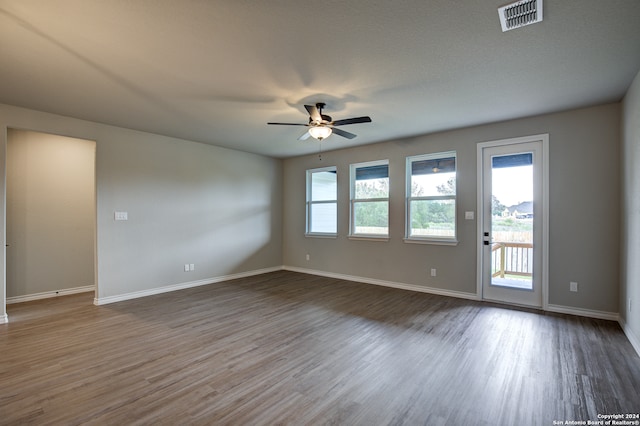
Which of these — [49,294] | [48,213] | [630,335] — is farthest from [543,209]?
[49,294]

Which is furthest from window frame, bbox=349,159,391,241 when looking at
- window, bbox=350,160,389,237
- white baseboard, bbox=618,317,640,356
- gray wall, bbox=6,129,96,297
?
gray wall, bbox=6,129,96,297

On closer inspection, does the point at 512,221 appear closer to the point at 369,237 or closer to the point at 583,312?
the point at 583,312

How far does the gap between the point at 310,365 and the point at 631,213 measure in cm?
364

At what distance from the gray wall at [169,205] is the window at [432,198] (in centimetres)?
325

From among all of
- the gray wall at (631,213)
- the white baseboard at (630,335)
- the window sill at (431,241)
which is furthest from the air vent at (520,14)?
the window sill at (431,241)

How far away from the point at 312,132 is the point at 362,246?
114 inches

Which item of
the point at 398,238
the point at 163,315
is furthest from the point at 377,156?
the point at 163,315

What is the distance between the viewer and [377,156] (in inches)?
224

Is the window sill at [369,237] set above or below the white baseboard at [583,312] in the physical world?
above

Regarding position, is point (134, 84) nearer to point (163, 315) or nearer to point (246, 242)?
point (163, 315)

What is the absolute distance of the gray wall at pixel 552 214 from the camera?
370 centimetres

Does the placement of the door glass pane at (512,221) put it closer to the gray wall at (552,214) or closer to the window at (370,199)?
the gray wall at (552,214)

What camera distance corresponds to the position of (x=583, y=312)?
3812 mm

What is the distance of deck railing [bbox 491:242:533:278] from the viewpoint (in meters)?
4.20
